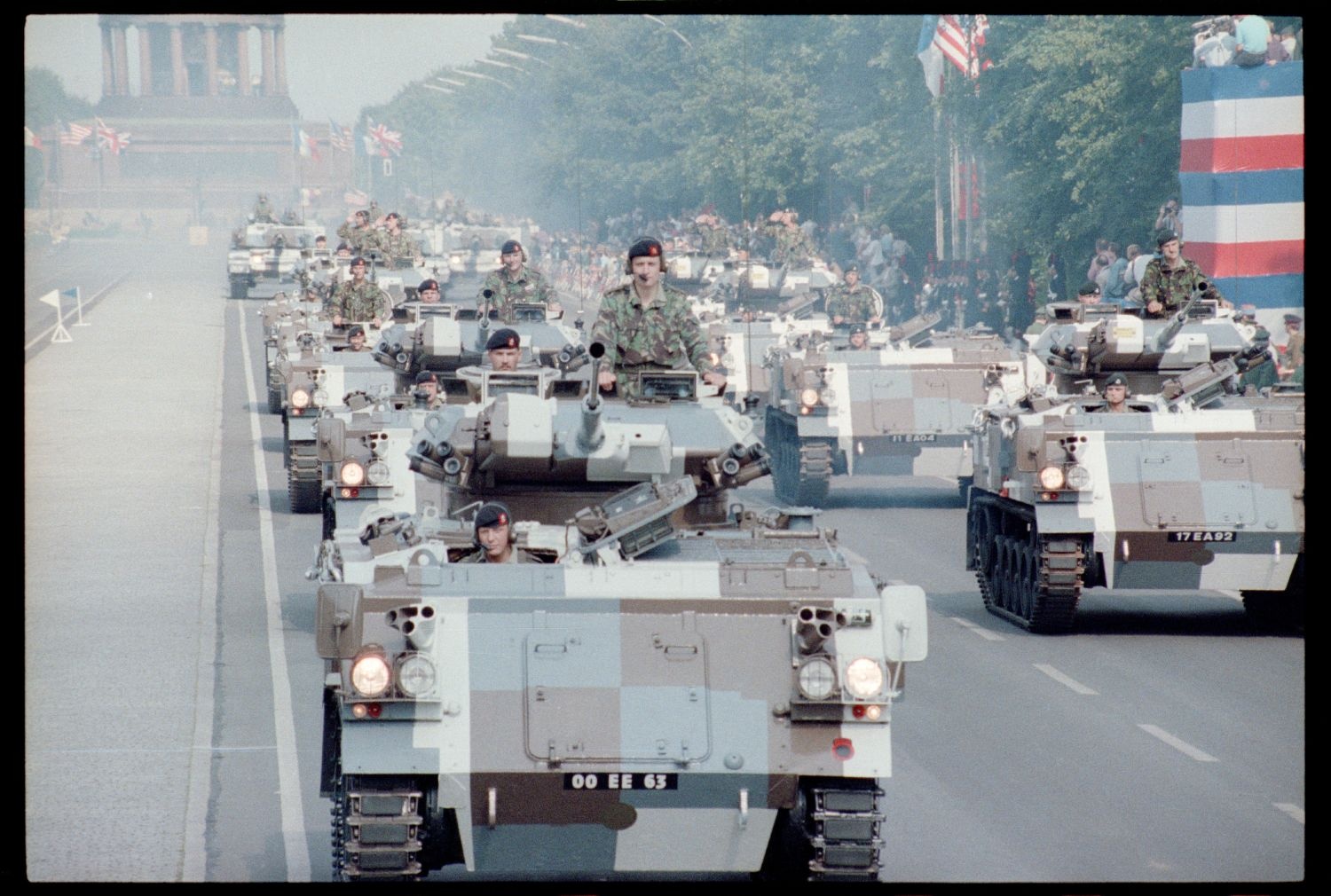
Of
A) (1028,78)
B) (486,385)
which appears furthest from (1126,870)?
(1028,78)

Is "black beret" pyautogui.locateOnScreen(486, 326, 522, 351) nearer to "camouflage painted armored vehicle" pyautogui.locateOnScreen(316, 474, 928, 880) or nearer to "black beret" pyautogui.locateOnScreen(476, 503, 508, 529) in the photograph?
"black beret" pyautogui.locateOnScreen(476, 503, 508, 529)

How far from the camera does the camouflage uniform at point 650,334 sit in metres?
14.2

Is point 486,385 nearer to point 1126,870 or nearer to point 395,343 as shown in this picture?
point 1126,870

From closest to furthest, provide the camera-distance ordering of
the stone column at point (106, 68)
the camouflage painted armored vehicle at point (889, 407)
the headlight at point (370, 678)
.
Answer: the headlight at point (370, 678) → the camouflage painted armored vehicle at point (889, 407) → the stone column at point (106, 68)

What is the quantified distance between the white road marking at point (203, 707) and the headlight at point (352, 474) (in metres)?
1.51

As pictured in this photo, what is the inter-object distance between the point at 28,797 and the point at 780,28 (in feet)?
146

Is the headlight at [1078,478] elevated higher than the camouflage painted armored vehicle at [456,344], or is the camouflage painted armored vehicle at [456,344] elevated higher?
the camouflage painted armored vehicle at [456,344]

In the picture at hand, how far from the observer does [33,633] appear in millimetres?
18766

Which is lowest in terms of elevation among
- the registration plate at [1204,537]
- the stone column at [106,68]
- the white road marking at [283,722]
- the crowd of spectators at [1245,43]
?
the white road marking at [283,722]

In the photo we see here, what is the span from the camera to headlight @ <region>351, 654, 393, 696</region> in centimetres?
970

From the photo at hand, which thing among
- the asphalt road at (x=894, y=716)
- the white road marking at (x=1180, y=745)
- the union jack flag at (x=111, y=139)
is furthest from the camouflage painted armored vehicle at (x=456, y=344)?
the union jack flag at (x=111, y=139)

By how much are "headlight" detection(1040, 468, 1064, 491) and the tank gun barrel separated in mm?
3271

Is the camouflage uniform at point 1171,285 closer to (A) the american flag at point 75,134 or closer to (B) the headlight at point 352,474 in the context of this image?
(B) the headlight at point 352,474

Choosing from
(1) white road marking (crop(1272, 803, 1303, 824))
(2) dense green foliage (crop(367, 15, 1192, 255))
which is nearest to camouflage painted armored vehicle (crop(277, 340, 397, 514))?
(2) dense green foliage (crop(367, 15, 1192, 255))
